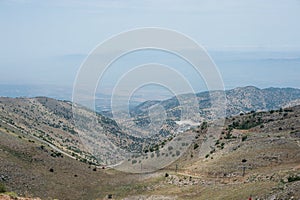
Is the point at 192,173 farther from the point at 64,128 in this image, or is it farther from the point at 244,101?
the point at 244,101

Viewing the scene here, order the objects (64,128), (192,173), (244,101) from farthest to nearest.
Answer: (244,101)
(64,128)
(192,173)

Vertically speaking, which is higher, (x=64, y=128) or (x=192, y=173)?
(x=64, y=128)

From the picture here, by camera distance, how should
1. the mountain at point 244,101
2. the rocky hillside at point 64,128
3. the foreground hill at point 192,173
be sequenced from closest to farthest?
the foreground hill at point 192,173, the rocky hillside at point 64,128, the mountain at point 244,101

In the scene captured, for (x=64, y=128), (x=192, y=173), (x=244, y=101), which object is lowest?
(x=192, y=173)

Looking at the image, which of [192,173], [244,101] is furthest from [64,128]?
[244,101]

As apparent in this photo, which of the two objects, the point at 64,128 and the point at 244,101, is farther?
the point at 244,101

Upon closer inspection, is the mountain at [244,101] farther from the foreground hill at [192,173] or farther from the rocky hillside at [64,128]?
the foreground hill at [192,173]

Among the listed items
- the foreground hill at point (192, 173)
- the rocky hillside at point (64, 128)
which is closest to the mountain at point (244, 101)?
the rocky hillside at point (64, 128)

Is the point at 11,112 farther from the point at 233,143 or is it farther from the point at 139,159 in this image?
the point at 233,143

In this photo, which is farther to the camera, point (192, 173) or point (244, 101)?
point (244, 101)

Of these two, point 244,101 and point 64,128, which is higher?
point 244,101

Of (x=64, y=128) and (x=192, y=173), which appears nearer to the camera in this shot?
(x=192, y=173)

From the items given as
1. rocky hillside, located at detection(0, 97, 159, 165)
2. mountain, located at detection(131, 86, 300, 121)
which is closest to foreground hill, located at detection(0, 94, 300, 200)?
rocky hillside, located at detection(0, 97, 159, 165)

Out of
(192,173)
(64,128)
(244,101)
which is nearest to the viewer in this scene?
(192,173)
